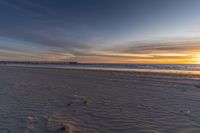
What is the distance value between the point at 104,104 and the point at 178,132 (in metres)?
3.88

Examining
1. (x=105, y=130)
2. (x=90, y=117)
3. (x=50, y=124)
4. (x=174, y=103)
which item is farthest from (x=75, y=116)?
(x=174, y=103)

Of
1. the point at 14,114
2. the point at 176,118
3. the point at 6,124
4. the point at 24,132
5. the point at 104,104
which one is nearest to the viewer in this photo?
the point at 24,132

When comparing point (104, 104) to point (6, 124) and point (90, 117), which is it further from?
point (6, 124)

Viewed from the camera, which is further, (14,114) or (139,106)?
(139,106)

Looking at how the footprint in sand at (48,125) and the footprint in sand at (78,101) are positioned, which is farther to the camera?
the footprint in sand at (78,101)

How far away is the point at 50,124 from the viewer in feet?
17.6

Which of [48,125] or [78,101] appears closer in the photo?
[48,125]

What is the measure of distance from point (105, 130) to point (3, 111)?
14.4 feet

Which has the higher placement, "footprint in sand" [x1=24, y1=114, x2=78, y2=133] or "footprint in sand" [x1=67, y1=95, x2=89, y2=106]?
"footprint in sand" [x1=24, y1=114, x2=78, y2=133]

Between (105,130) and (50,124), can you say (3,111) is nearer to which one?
(50,124)

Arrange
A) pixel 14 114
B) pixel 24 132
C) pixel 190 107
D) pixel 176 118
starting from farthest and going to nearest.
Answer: pixel 190 107
pixel 14 114
pixel 176 118
pixel 24 132

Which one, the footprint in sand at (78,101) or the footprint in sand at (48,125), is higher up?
the footprint in sand at (48,125)

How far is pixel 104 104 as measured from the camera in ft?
26.8

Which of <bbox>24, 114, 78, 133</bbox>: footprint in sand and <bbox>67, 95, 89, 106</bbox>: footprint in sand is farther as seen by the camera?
<bbox>67, 95, 89, 106</bbox>: footprint in sand
